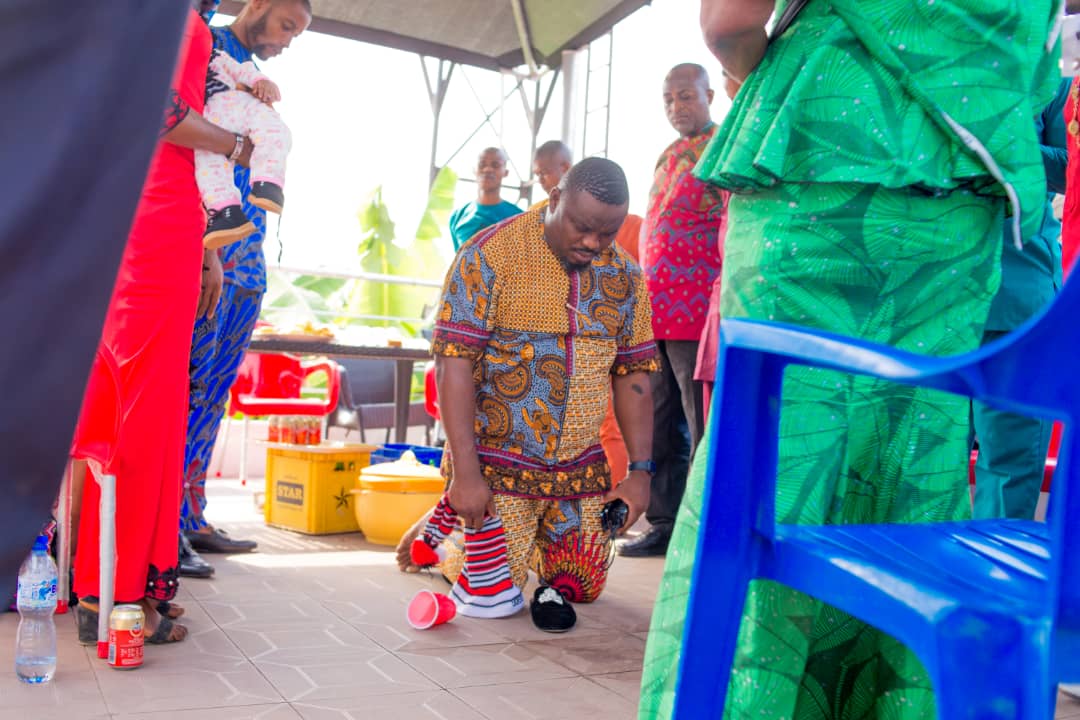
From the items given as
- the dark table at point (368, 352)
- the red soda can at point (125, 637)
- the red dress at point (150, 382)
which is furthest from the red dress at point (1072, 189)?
the dark table at point (368, 352)

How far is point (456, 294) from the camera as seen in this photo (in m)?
2.69

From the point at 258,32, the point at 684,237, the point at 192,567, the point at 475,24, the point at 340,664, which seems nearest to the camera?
the point at 340,664

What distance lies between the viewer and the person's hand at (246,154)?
2.22m

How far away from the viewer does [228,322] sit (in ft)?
10.5

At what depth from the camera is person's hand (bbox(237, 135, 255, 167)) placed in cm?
222

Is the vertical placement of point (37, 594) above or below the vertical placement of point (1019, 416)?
below

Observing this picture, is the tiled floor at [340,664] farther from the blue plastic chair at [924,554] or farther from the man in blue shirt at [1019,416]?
the blue plastic chair at [924,554]


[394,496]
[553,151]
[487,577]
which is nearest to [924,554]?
[487,577]

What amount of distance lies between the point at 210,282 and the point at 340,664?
110cm

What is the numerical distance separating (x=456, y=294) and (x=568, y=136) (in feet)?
20.4

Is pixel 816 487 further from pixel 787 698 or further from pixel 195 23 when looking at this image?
pixel 195 23

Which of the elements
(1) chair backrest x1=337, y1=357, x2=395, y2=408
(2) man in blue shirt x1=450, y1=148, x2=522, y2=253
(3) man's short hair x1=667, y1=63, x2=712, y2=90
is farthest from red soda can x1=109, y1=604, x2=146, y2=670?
(1) chair backrest x1=337, y1=357, x2=395, y2=408

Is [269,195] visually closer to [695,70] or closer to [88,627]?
[88,627]

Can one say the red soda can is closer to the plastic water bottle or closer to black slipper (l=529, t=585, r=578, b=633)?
the plastic water bottle
